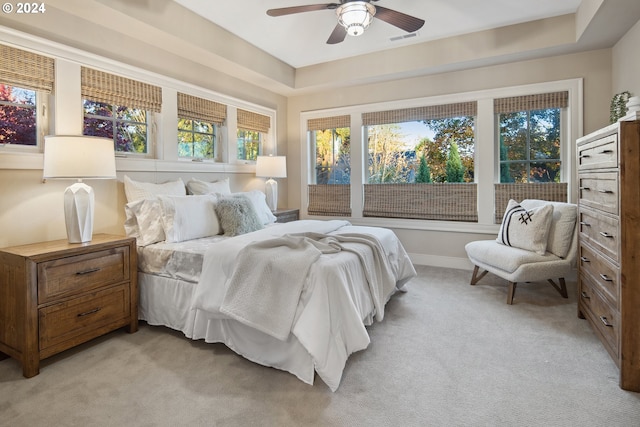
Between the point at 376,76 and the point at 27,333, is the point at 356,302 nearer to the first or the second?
the point at 27,333

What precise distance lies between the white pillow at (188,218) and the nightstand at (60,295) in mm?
327

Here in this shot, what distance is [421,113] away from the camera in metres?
4.52

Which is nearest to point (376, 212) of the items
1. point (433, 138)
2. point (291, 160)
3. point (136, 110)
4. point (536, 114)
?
point (433, 138)

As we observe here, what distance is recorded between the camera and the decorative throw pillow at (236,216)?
3103 millimetres

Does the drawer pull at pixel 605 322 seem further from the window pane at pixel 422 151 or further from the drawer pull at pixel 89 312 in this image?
the drawer pull at pixel 89 312

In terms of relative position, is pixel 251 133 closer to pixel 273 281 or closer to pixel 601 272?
pixel 273 281

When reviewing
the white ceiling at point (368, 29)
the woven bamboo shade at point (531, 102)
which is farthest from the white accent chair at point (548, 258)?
the white ceiling at point (368, 29)


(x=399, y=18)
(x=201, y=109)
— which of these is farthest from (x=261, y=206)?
(x=399, y=18)

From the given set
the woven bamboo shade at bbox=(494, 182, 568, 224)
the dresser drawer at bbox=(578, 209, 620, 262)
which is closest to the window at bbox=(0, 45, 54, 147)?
the dresser drawer at bbox=(578, 209, 620, 262)

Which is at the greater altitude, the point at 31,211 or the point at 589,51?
the point at 589,51

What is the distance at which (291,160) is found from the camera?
5.52 metres

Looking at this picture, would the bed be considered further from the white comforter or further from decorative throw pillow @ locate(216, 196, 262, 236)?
decorative throw pillow @ locate(216, 196, 262, 236)

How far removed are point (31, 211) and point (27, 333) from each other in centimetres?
98

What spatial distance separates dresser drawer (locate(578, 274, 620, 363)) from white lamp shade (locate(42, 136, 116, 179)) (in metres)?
3.44
